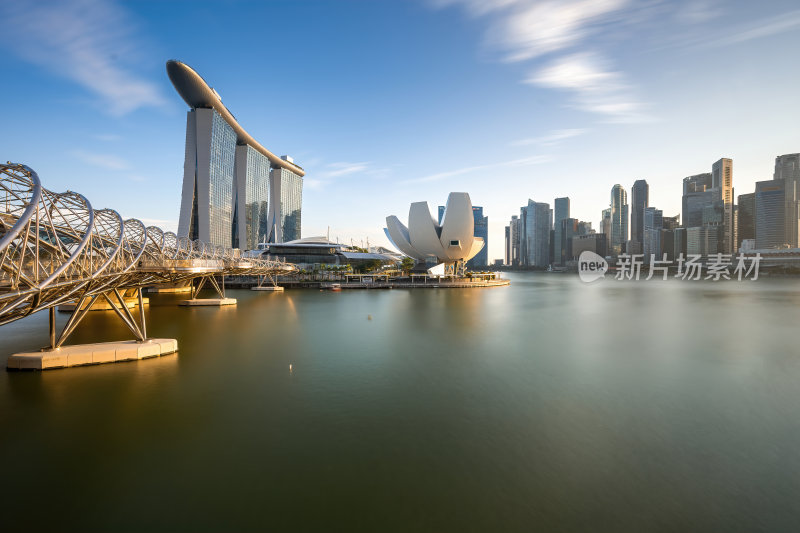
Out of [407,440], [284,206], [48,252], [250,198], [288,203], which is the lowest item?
[407,440]

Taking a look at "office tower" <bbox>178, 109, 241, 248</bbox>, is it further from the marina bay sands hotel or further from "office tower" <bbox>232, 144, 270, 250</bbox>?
"office tower" <bbox>232, 144, 270, 250</bbox>

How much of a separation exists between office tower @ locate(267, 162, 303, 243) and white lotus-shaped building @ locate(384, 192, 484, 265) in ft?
143

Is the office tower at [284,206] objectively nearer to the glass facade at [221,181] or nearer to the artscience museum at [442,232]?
the glass facade at [221,181]

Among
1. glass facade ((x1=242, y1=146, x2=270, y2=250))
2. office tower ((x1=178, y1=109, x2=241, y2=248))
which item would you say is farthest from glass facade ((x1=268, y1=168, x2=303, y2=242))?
office tower ((x1=178, y1=109, x2=241, y2=248))

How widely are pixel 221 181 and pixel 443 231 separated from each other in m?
35.1

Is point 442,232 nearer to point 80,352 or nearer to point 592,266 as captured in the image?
point 80,352

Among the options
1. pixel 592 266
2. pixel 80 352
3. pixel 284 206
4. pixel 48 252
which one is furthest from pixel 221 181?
pixel 592 266

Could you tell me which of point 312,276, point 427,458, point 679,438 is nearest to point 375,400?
point 427,458

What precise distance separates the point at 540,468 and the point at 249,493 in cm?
404

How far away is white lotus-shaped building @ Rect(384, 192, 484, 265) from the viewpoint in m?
44.2

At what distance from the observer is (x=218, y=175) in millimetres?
55562

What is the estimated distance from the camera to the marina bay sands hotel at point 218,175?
51062 millimetres

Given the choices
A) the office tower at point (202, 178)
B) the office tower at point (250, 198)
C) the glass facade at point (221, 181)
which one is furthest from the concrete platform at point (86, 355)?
the office tower at point (250, 198)

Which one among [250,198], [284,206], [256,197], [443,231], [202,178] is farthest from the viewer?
[284,206]
